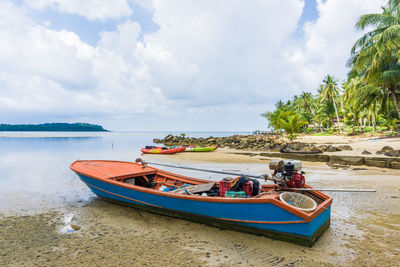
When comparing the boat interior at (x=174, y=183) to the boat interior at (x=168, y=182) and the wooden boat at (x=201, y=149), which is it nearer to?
the boat interior at (x=168, y=182)

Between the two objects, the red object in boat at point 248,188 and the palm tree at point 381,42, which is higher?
the palm tree at point 381,42

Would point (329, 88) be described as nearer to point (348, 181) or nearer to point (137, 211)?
Result: point (348, 181)

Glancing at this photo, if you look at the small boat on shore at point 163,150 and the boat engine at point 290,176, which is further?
the small boat on shore at point 163,150

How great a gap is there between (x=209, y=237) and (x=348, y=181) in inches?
292

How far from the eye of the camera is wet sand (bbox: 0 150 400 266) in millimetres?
4082

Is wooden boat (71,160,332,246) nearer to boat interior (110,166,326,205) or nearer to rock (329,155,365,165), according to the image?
boat interior (110,166,326,205)

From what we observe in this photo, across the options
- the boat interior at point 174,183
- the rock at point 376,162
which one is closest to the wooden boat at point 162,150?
the boat interior at point 174,183

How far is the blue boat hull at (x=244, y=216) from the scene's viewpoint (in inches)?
168

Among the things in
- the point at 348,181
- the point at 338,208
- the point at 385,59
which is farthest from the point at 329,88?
the point at 338,208

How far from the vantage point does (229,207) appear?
15.9 feet

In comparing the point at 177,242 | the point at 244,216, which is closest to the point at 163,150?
the point at 177,242

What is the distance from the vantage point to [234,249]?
4473 millimetres

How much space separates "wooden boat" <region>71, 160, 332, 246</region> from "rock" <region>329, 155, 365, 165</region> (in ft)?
31.2

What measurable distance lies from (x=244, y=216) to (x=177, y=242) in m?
1.45
